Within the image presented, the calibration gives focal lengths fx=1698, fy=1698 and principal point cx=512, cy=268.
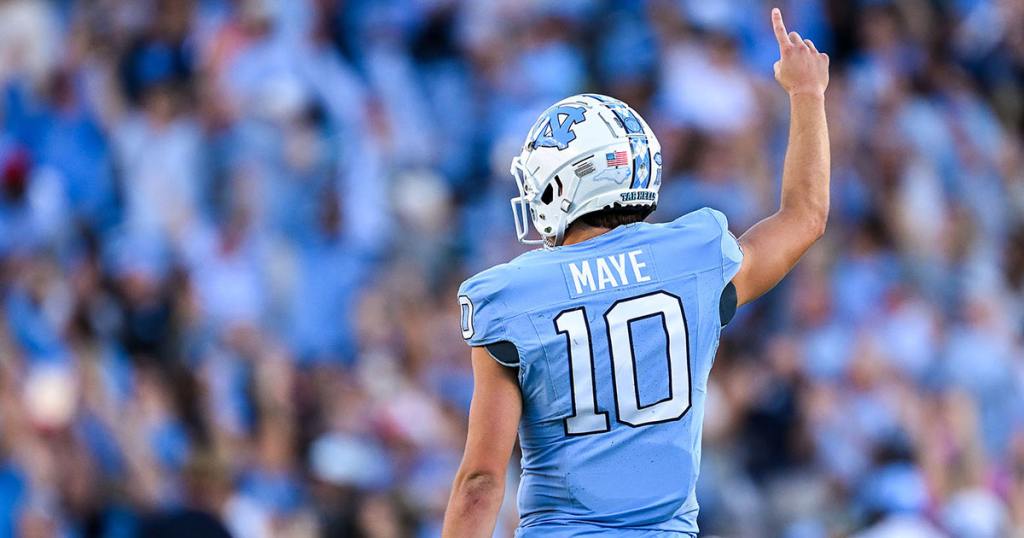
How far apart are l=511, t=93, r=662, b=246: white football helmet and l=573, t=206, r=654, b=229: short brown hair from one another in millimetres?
23

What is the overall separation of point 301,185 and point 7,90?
2193 mm

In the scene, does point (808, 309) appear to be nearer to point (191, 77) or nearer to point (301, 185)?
point (301, 185)

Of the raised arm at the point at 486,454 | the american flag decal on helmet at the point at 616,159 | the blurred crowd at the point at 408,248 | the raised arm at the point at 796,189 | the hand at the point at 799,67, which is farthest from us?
the blurred crowd at the point at 408,248

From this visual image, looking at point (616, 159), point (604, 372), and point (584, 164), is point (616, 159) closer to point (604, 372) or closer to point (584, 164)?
point (584, 164)

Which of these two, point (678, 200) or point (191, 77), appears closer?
point (678, 200)

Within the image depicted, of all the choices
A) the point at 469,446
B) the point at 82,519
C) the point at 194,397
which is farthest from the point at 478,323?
the point at 194,397

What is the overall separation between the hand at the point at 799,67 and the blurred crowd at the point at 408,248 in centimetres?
445

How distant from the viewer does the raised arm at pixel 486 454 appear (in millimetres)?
3713

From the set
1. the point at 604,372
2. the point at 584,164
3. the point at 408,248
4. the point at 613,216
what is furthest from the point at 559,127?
the point at 408,248

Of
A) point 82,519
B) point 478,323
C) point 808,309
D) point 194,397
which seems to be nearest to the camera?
point 478,323

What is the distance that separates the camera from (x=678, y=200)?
34.3 feet

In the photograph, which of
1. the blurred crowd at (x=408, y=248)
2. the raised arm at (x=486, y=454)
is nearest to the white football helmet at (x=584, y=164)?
the raised arm at (x=486, y=454)

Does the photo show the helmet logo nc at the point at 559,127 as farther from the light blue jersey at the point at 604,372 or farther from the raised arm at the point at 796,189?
the raised arm at the point at 796,189

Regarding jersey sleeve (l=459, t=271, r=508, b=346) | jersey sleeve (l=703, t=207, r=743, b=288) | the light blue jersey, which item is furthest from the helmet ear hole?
jersey sleeve (l=703, t=207, r=743, b=288)
